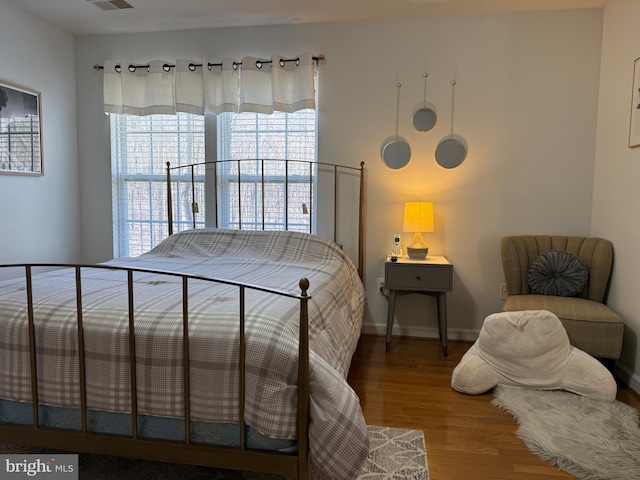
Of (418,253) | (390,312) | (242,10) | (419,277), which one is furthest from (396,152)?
(242,10)

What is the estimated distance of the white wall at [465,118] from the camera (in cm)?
313

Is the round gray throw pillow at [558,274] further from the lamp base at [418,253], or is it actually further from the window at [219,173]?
the window at [219,173]

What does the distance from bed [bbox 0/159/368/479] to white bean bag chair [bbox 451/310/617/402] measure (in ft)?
3.89

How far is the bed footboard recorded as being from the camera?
132 cm

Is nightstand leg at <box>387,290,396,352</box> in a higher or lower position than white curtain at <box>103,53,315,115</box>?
lower

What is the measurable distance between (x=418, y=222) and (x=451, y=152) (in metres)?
0.58

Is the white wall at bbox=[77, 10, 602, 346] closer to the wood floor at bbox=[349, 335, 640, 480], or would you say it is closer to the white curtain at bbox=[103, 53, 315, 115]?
the white curtain at bbox=[103, 53, 315, 115]

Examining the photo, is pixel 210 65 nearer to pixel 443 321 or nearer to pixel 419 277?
pixel 419 277

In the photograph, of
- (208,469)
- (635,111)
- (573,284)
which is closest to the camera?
(208,469)

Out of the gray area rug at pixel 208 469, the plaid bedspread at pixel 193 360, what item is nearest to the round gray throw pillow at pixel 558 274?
the gray area rug at pixel 208 469

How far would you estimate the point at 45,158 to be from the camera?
3.37 m

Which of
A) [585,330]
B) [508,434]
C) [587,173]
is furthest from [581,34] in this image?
[508,434]

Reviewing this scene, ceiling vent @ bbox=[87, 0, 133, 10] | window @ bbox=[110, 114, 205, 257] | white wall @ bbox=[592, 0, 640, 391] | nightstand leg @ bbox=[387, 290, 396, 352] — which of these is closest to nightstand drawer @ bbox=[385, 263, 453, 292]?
nightstand leg @ bbox=[387, 290, 396, 352]

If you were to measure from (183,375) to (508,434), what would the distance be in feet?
4.73
